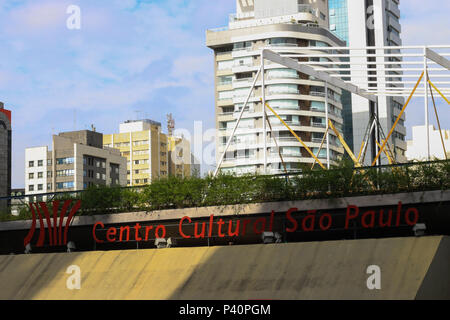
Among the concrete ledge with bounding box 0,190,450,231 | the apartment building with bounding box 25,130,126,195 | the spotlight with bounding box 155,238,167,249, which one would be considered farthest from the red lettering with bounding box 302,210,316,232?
the apartment building with bounding box 25,130,126,195

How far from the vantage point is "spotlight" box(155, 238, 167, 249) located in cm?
3119

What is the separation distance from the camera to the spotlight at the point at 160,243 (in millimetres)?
31188

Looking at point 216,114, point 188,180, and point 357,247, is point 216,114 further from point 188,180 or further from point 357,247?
point 357,247

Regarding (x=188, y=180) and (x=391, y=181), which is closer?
(x=391, y=181)

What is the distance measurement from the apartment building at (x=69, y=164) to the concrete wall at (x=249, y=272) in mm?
106838

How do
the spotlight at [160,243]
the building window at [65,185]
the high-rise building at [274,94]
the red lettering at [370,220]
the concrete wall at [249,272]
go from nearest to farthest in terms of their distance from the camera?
1. the concrete wall at [249,272]
2. the red lettering at [370,220]
3. the spotlight at [160,243]
4. the high-rise building at [274,94]
5. the building window at [65,185]

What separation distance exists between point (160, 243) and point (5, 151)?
324 feet

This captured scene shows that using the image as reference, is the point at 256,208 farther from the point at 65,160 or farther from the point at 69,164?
the point at 65,160

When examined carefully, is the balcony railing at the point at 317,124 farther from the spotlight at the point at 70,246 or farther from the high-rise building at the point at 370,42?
the spotlight at the point at 70,246

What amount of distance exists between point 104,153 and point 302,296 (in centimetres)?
12477

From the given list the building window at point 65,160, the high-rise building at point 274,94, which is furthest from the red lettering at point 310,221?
the building window at point 65,160

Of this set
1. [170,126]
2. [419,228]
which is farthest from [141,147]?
[419,228]
